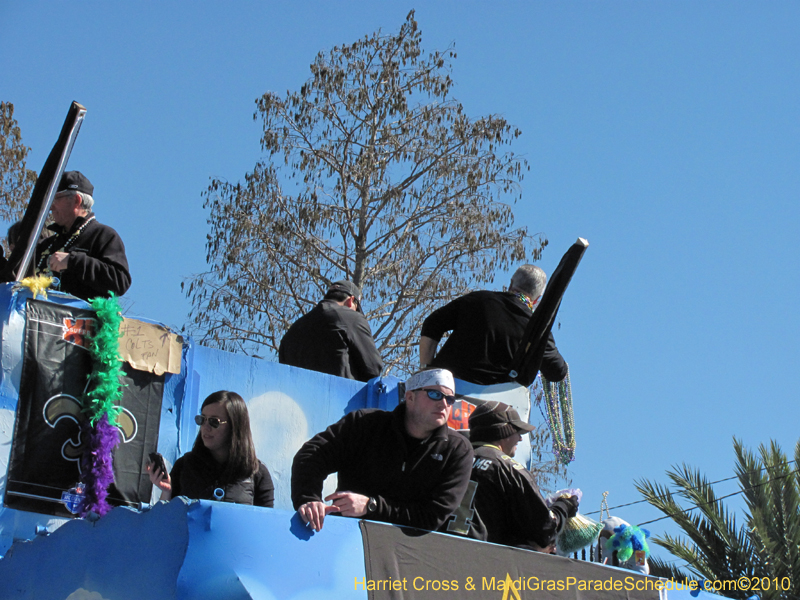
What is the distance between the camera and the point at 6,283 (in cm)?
516

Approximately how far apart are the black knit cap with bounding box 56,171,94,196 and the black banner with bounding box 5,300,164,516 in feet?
2.48

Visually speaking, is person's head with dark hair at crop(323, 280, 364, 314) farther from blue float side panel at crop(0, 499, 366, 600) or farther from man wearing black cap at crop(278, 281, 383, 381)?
blue float side panel at crop(0, 499, 366, 600)

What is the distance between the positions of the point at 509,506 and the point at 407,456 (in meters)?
0.60

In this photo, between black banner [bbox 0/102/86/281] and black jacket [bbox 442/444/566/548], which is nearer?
black jacket [bbox 442/444/566/548]


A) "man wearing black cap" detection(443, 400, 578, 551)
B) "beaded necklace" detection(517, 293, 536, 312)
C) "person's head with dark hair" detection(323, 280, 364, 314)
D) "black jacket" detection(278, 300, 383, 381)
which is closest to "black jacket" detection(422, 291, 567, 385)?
"beaded necklace" detection(517, 293, 536, 312)

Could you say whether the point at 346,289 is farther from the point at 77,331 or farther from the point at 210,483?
the point at 210,483

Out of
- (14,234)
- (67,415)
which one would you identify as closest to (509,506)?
(67,415)

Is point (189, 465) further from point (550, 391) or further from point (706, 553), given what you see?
point (706, 553)

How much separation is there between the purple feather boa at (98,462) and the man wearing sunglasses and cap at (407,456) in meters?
1.48

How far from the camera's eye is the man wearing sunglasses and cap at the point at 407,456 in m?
4.12

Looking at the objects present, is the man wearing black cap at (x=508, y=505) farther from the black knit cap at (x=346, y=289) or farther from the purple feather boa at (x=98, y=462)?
the black knit cap at (x=346, y=289)

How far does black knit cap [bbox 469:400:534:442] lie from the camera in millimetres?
4844

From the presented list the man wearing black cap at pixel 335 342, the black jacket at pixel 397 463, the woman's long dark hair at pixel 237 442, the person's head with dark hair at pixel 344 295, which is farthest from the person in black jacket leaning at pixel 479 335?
the black jacket at pixel 397 463

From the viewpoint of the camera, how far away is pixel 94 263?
5426 millimetres
